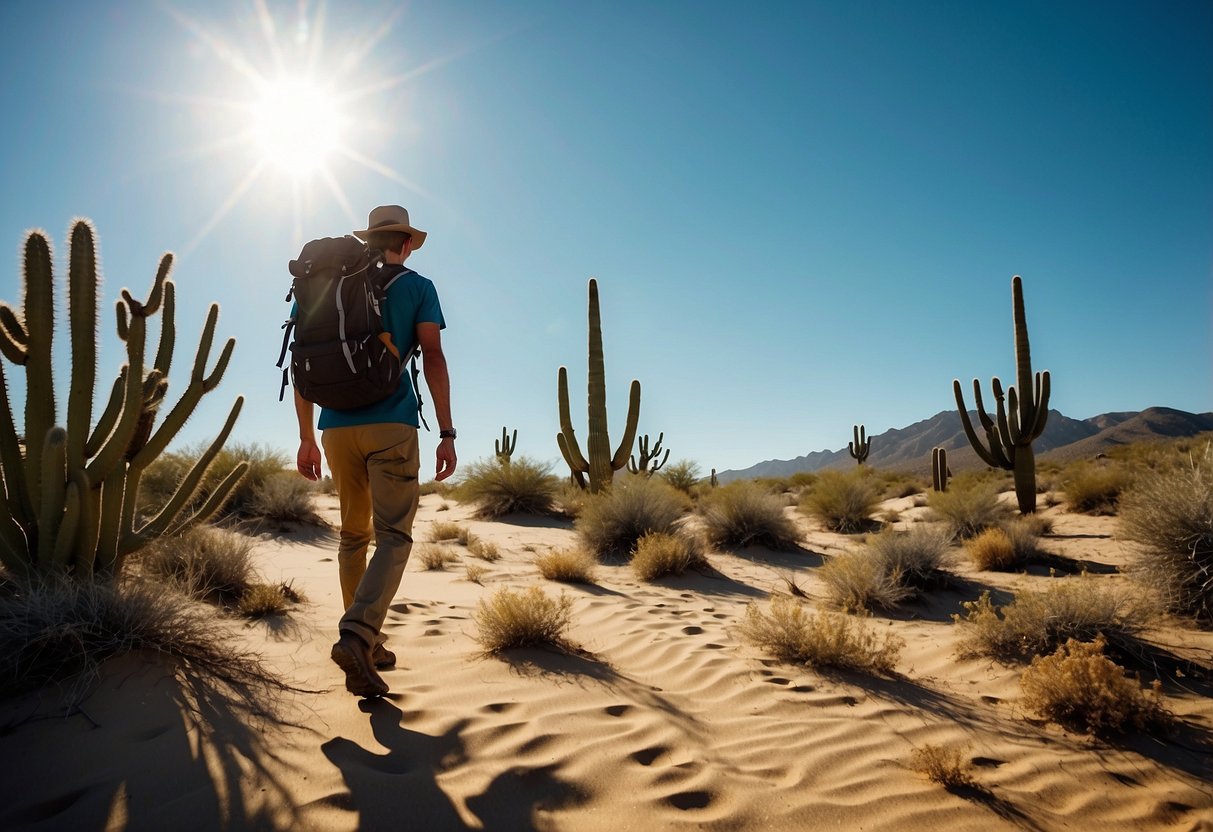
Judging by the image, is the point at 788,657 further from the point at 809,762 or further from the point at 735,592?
the point at 735,592

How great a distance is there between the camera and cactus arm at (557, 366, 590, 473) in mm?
14294

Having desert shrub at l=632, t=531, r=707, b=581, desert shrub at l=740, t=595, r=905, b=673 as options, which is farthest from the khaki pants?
desert shrub at l=632, t=531, r=707, b=581

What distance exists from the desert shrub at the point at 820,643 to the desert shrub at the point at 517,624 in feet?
4.67

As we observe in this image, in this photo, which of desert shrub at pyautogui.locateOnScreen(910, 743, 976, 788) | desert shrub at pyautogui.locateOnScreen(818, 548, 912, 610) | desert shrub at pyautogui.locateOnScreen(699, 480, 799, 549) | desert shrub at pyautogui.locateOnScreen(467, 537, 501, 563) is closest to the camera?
desert shrub at pyautogui.locateOnScreen(910, 743, 976, 788)

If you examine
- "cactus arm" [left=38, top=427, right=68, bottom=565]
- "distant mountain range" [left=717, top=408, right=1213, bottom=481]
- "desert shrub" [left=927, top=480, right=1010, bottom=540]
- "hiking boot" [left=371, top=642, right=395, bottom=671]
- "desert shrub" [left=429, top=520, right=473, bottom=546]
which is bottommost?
"hiking boot" [left=371, top=642, right=395, bottom=671]

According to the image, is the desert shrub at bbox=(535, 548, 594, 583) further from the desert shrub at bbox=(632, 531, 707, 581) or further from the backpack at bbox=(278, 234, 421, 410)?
the backpack at bbox=(278, 234, 421, 410)

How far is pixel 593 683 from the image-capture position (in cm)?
357

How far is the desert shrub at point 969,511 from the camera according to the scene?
35.7 ft

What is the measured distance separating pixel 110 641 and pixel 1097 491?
633 inches

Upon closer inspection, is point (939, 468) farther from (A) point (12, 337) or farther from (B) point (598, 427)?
(A) point (12, 337)

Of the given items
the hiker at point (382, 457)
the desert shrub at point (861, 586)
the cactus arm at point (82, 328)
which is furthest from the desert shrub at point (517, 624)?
the desert shrub at point (861, 586)

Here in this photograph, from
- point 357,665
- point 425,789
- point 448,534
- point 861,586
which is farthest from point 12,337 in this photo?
point 861,586

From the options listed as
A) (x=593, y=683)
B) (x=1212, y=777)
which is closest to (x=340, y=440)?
(x=593, y=683)

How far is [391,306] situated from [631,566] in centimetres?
529
